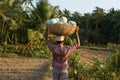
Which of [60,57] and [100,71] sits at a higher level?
[60,57]

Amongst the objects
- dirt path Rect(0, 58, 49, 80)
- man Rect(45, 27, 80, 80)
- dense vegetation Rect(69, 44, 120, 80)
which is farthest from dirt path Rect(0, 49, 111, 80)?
man Rect(45, 27, 80, 80)

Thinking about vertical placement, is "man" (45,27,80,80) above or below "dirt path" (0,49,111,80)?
above

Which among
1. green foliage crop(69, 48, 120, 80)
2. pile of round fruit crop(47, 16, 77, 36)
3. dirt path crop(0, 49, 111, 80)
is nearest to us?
pile of round fruit crop(47, 16, 77, 36)

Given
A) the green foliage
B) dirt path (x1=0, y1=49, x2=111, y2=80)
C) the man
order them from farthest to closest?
dirt path (x1=0, y1=49, x2=111, y2=80), the green foliage, the man

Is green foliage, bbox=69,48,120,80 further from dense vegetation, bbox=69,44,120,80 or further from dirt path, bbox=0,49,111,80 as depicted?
dirt path, bbox=0,49,111,80

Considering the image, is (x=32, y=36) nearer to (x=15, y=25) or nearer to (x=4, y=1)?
(x=15, y=25)

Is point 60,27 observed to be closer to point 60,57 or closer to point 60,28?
point 60,28

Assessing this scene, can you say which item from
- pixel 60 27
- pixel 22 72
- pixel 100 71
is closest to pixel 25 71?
pixel 22 72

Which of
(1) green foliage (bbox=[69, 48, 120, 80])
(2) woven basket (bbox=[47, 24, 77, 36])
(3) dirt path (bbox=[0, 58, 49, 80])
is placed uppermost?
(2) woven basket (bbox=[47, 24, 77, 36])

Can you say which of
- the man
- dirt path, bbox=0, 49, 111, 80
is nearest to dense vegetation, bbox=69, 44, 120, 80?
dirt path, bbox=0, 49, 111, 80

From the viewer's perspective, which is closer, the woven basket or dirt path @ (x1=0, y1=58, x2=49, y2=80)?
the woven basket

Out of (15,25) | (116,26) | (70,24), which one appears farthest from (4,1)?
(116,26)

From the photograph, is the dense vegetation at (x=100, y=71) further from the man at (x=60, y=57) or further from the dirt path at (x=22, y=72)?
the man at (x=60, y=57)

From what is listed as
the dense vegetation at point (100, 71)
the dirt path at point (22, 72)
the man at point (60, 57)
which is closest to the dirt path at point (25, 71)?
the dirt path at point (22, 72)
